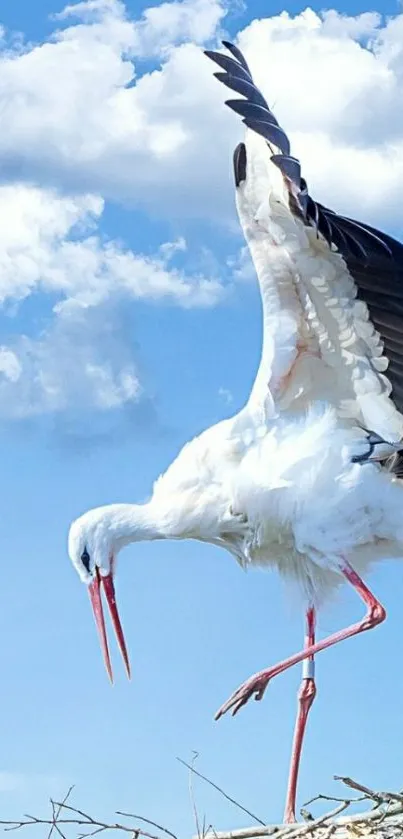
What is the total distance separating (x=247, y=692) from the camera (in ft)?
24.9

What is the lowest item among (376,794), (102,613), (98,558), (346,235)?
(376,794)

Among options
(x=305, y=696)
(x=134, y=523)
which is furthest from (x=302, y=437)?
(x=305, y=696)

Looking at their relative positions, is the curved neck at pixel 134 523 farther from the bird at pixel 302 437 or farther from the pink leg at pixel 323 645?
the pink leg at pixel 323 645

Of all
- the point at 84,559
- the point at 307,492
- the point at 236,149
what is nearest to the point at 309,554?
the point at 307,492

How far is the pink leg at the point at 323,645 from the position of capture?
7.55 m

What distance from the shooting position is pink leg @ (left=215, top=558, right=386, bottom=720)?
7555 millimetres

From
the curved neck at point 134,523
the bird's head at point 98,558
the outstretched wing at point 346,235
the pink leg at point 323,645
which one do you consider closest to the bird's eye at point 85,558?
the bird's head at point 98,558

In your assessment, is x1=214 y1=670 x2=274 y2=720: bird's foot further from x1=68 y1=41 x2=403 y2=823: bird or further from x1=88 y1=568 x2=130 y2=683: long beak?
x1=88 y1=568 x2=130 y2=683: long beak

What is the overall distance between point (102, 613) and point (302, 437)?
4.60 ft

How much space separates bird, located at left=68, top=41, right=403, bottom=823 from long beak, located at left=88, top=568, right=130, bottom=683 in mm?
153

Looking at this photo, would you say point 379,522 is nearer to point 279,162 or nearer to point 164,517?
point 164,517

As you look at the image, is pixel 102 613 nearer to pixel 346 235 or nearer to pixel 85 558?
pixel 85 558

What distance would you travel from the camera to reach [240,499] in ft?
24.8

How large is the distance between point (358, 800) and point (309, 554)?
1481 mm
